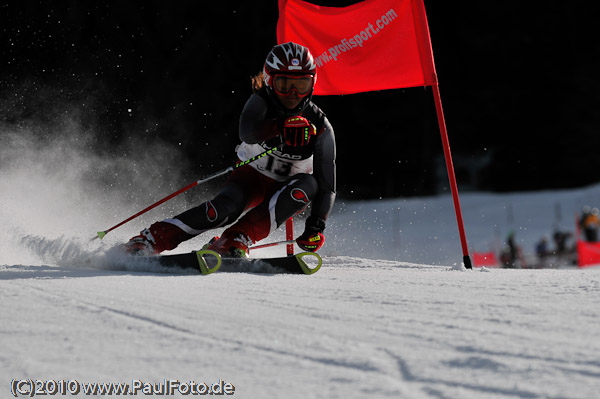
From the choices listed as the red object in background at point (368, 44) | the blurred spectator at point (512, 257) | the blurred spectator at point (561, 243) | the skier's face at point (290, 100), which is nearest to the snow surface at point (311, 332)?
the skier's face at point (290, 100)

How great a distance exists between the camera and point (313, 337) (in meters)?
1.45

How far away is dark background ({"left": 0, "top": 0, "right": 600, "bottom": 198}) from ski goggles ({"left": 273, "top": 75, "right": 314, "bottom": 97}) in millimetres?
12471

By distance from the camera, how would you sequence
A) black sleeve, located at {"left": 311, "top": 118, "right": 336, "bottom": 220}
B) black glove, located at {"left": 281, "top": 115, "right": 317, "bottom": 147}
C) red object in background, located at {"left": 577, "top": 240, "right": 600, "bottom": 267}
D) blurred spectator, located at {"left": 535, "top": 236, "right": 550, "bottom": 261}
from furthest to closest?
1. blurred spectator, located at {"left": 535, "top": 236, "right": 550, "bottom": 261}
2. red object in background, located at {"left": 577, "top": 240, "right": 600, "bottom": 267}
3. black sleeve, located at {"left": 311, "top": 118, "right": 336, "bottom": 220}
4. black glove, located at {"left": 281, "top": 115, "right": 317, "bottom": 147}

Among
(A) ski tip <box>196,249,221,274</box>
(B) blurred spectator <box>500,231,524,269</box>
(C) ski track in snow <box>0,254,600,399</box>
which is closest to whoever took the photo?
(C) ski track in snow <box>0,254,600,399</box>

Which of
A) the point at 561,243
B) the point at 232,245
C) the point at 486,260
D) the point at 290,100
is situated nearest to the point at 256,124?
the point at 290,100

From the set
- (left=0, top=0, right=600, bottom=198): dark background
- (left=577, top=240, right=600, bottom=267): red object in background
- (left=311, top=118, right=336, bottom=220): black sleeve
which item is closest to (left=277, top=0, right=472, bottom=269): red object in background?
(left=311, top=118, right=336, bottom=220): black sleeve

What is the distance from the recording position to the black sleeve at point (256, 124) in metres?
3.27

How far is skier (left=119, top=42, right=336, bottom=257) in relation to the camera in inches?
129

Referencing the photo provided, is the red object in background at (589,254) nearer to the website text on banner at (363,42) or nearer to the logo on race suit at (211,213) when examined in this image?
the website text on banner at (363,42)

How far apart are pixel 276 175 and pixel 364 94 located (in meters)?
17.2

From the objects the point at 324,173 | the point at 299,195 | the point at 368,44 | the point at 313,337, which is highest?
the point at 368,44

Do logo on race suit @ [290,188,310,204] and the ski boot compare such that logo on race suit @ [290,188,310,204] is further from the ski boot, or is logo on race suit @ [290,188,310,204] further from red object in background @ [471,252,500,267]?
red object in background @ [471,252,500,267]

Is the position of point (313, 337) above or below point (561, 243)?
below

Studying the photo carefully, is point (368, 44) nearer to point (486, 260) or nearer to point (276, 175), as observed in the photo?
point (276, 175)
